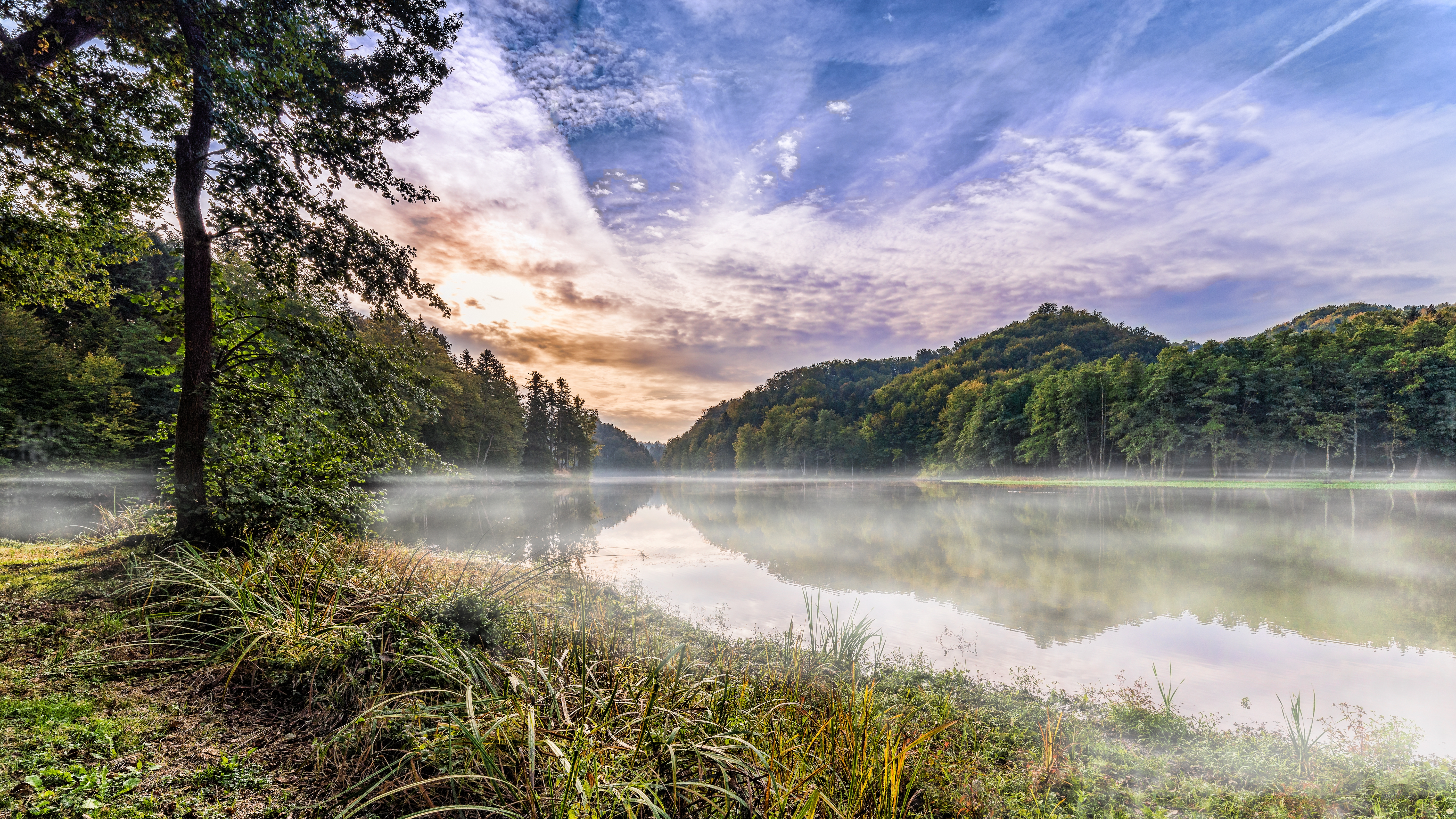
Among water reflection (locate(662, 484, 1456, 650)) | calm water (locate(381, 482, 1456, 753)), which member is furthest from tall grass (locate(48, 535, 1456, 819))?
water reflection (locate(662, 484, 1456, 650))

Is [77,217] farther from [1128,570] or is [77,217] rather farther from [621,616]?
[1128,570]

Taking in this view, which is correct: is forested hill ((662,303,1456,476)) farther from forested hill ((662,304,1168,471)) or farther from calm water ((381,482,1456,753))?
calm water ((381,482,1456,753))

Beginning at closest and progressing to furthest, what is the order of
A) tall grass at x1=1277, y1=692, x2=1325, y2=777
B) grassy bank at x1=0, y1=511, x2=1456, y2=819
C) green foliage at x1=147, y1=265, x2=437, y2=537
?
grassy bank at x1=0, y1=511, x2=1456, y2=819, tall grass at x1=1277, y1=692, x2=1325, y2=777, green foliage at x1=147, y1=265, x2=437, y2=537

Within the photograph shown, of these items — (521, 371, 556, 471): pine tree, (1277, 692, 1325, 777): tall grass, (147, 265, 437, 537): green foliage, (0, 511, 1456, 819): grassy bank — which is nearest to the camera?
(0, 511, 1456, 819): grassy bank

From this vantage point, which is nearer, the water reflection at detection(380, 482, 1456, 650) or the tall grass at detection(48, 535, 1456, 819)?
the tall grass at detection(48, 535, 1456, 819)

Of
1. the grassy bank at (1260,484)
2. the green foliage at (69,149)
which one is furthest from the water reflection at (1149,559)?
the green foliage at (69,149)

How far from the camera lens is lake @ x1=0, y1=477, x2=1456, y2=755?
747 cm

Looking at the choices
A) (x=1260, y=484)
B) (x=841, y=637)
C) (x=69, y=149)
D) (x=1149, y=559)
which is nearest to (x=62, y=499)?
(x=69, y=149)

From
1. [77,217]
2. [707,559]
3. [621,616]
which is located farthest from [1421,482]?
[77,217]

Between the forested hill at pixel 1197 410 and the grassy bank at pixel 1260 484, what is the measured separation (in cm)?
302

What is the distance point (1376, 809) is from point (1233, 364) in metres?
59.8

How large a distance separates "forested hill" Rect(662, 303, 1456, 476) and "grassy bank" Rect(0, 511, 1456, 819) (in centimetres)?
5270

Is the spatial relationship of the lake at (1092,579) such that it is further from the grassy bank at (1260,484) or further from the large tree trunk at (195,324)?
the large tree trunk at (195,324)

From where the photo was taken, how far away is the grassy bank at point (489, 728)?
6.83 feet
